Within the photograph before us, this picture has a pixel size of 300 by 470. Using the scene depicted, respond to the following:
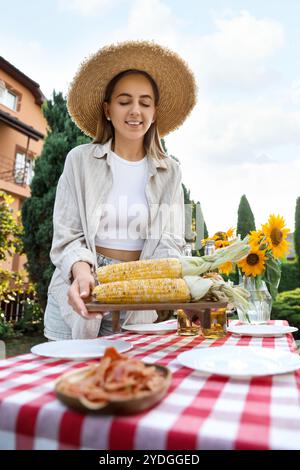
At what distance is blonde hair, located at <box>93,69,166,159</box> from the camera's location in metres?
2.51

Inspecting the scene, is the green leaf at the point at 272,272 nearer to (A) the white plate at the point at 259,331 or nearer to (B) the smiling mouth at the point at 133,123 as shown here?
(A) the white plate at the point at 259,331

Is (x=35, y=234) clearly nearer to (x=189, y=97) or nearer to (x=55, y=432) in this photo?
(x=189, y=97)

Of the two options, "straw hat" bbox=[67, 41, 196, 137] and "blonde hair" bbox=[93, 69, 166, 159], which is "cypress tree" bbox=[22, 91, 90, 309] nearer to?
"straw hat" bbox=[67, 41, 196, 137]

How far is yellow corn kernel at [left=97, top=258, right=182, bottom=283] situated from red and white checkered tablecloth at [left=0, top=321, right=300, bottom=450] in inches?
24.2

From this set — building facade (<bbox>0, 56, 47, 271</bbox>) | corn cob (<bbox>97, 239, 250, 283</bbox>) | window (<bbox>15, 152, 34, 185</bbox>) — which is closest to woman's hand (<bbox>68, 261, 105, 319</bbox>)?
corn cob (<bbox>97, 239, 250, 283</bbox>)

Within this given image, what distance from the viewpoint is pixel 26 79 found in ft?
53.4

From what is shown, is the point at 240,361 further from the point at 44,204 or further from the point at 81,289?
the point at 44,204

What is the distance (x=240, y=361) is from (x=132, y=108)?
1.62 meters

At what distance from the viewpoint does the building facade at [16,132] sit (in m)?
15.0

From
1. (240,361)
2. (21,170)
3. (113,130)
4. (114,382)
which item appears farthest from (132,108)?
(21,170)

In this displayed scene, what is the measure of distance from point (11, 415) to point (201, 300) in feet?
2.84

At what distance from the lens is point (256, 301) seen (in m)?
2.35

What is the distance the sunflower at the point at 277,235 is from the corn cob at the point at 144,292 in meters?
0.97
